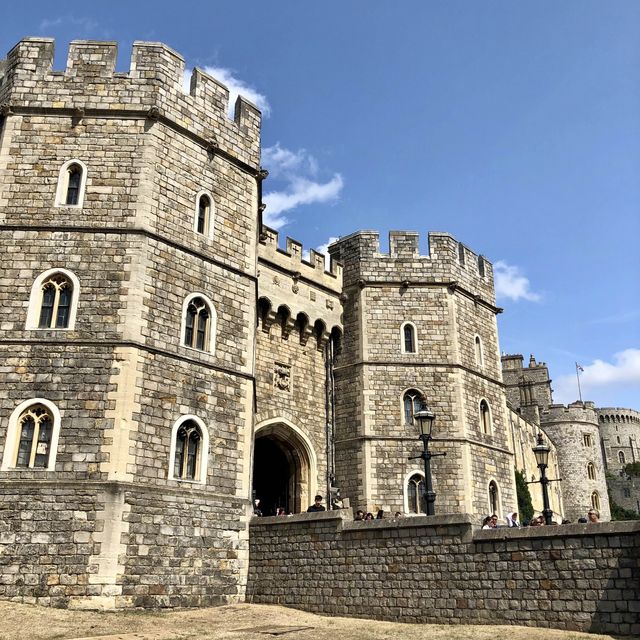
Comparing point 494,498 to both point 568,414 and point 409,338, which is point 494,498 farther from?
point 568,414

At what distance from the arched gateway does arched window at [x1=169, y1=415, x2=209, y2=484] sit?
16.9 feet

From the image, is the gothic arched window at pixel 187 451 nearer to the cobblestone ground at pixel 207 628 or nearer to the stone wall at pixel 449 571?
the stone wall at pixel 449 571

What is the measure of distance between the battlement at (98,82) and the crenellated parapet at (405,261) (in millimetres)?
7792

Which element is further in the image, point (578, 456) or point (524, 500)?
point (578, 456)

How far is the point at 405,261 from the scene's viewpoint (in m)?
23.2

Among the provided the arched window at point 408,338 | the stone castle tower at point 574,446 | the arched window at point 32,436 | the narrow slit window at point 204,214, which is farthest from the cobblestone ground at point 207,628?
the stone castle tower at point 574,446

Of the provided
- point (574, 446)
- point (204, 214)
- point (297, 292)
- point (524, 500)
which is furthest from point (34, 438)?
point (574, 446)

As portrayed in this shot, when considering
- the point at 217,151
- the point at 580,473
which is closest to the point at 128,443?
the point at 217,151

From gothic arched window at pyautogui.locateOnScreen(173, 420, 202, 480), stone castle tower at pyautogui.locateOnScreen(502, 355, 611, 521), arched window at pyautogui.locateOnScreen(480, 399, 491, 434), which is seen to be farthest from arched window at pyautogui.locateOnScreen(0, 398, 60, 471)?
stone castle tower at pyautogui.locateOnScreen(502, 355, 611, 521)

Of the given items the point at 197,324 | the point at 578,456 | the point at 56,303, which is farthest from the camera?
the point at 578,456

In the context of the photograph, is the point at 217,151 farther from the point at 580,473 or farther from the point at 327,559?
the point at 580,473

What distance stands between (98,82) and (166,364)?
6756 millimetres

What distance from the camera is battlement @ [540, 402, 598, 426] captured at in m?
49.4

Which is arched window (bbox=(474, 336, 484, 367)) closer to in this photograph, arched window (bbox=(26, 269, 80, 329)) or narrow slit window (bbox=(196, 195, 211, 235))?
narrow slit window (bbox=(196, 195, 211, 235))
